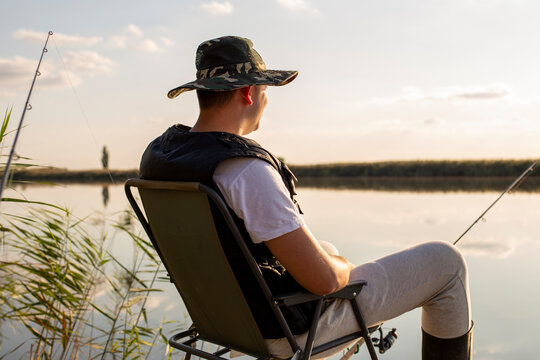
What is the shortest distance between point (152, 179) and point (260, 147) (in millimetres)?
400

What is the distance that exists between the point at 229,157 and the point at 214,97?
0.88 feet

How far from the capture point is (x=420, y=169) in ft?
72.8

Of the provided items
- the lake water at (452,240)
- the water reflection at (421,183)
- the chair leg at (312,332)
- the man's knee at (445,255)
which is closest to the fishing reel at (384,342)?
the man's knee at (445,255)

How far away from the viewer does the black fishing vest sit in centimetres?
149

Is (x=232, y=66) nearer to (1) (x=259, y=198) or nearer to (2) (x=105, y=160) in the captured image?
(1) (x=259, y=198)

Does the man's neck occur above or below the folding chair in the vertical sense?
above

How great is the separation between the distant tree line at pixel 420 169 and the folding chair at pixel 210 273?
1878 centimetres

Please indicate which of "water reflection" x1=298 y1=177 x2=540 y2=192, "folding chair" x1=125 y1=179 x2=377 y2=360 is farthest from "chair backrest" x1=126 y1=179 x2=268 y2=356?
"water reflection" x1=298 y1=177 x2=540 y2=192

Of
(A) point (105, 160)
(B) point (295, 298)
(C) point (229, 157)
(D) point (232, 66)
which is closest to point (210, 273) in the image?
(B) point (295, 298)

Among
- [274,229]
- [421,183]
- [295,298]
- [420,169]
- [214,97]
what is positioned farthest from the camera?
[421,183]

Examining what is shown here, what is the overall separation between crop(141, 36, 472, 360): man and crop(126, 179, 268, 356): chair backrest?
4 centimetres

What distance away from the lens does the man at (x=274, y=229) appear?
1446mm

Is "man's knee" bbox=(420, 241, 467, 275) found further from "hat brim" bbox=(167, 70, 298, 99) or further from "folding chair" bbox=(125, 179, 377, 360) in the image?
"hat brim" bbox=(167, 70, 298, 99)

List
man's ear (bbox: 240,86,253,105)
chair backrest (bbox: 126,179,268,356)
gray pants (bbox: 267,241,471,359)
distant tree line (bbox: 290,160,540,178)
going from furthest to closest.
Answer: distant tree line (bbox: 290,160,540,178)
gray pants (bbox: 267,241,471,359)
man's ear (bbox: 240,86,253,105)
chair backrest (bbox: 126,179,268,356)
